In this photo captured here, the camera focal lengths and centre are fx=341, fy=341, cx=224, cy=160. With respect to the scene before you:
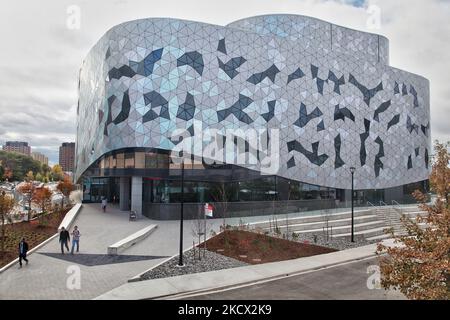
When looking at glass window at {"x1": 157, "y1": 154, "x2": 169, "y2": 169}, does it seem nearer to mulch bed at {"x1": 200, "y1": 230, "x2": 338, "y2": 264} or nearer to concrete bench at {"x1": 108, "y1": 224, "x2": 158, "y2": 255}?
concrete bench at {"x1": 108, "y1": 224, "x2": 158, "y2": 255}

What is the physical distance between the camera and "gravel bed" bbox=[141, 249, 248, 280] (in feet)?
52.6

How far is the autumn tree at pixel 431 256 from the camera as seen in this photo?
28.3 ft

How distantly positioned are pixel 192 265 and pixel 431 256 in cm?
1177

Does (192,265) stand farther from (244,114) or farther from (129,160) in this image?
(244,114)

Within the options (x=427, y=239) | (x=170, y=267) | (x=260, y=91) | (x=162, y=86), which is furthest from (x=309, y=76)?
(x=427, y=239)

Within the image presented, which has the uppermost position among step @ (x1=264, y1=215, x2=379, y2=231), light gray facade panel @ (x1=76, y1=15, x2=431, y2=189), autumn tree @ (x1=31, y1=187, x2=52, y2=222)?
light gray facade panel @ (x1=76, y1=15, x2=431, y2=189)

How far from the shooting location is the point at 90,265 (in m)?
17.6

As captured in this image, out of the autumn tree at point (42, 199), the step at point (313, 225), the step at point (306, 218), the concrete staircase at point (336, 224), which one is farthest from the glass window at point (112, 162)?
the step at point (313, 225)

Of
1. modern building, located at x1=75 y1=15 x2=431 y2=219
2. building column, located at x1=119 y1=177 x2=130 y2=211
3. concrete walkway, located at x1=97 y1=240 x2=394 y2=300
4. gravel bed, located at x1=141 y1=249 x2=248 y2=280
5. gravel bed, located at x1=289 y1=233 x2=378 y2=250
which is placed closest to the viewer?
concrete walkway, located at x1=97 y1=240 x2=394 y2=300

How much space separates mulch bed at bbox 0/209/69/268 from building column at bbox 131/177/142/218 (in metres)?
7.42

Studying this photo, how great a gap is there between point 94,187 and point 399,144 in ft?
172

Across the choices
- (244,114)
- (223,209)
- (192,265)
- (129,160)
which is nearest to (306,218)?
(223,209)

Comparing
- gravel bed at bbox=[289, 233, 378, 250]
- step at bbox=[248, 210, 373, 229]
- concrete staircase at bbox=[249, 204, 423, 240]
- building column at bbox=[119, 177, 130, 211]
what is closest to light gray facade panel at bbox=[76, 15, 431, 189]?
building column at bbox=[119, 177, 130, 211]
